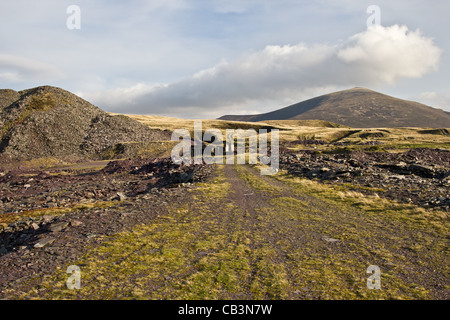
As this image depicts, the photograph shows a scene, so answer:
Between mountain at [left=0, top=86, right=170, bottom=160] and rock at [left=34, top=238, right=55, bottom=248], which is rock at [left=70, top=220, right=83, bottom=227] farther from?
mountain at [left=0, top=86, right=170, bottom=160]

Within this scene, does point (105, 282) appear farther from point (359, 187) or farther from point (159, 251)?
point (359, 187)

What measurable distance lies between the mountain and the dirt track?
6985cm

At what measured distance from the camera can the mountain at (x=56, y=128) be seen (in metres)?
74.6

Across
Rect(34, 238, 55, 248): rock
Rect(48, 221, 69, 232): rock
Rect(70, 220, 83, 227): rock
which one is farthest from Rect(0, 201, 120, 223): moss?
Rect(34, 238, 55, 248): rock

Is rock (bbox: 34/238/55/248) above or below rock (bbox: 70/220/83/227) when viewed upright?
below

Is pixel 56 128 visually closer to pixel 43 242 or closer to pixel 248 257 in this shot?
pixel 43 242

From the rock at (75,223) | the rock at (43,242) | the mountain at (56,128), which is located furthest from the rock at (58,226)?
the mountain at (56,128)

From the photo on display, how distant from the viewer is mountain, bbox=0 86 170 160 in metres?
74.6

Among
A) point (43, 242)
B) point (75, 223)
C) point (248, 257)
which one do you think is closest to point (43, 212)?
point (75, 223)

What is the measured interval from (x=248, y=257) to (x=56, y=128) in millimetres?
88860

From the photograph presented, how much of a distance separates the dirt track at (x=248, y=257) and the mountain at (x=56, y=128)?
69855 millimetres

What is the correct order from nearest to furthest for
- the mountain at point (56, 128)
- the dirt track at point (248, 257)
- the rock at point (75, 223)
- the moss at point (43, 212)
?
the dirt track at point (248, 257)
the rock at point (75, 223)
the moss at point (43, 212)
the mountain at point (56, 128)

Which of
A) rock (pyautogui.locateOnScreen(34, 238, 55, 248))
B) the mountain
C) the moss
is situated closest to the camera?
rock (pyautogui.locateOnScreen(34, 238, 55, 248))

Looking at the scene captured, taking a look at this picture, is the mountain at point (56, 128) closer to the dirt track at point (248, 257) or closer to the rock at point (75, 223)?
the rock at point (75, 223)
